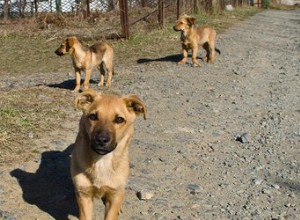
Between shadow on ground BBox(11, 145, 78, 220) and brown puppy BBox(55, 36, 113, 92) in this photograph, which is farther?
brown puppy BBox(55, 36, 113, 92)

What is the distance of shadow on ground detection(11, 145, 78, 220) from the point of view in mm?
4164

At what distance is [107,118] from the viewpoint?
3.58 m

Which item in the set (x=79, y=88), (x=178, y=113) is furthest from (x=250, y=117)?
(x=79, y=88)

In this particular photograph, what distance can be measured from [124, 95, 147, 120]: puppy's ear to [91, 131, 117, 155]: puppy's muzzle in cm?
45

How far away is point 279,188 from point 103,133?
193cm

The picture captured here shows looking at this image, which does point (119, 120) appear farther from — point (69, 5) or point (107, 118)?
point (69, 5)

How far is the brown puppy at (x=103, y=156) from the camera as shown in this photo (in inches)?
142

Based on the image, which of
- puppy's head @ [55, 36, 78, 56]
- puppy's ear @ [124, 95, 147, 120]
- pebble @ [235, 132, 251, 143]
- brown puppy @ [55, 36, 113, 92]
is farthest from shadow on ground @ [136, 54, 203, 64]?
puppy's ear @ [124, 95, 147, 120]

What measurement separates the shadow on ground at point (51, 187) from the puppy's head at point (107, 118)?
0.80 m

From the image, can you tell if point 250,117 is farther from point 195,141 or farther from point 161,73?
point 161,73

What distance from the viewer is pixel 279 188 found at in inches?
179

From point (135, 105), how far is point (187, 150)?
179cm

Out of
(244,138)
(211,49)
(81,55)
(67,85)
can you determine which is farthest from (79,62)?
(211,49)

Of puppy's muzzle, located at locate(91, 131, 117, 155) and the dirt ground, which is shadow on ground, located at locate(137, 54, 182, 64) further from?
puppy's muzzle, located at locate(91, 131, 117, 155)
